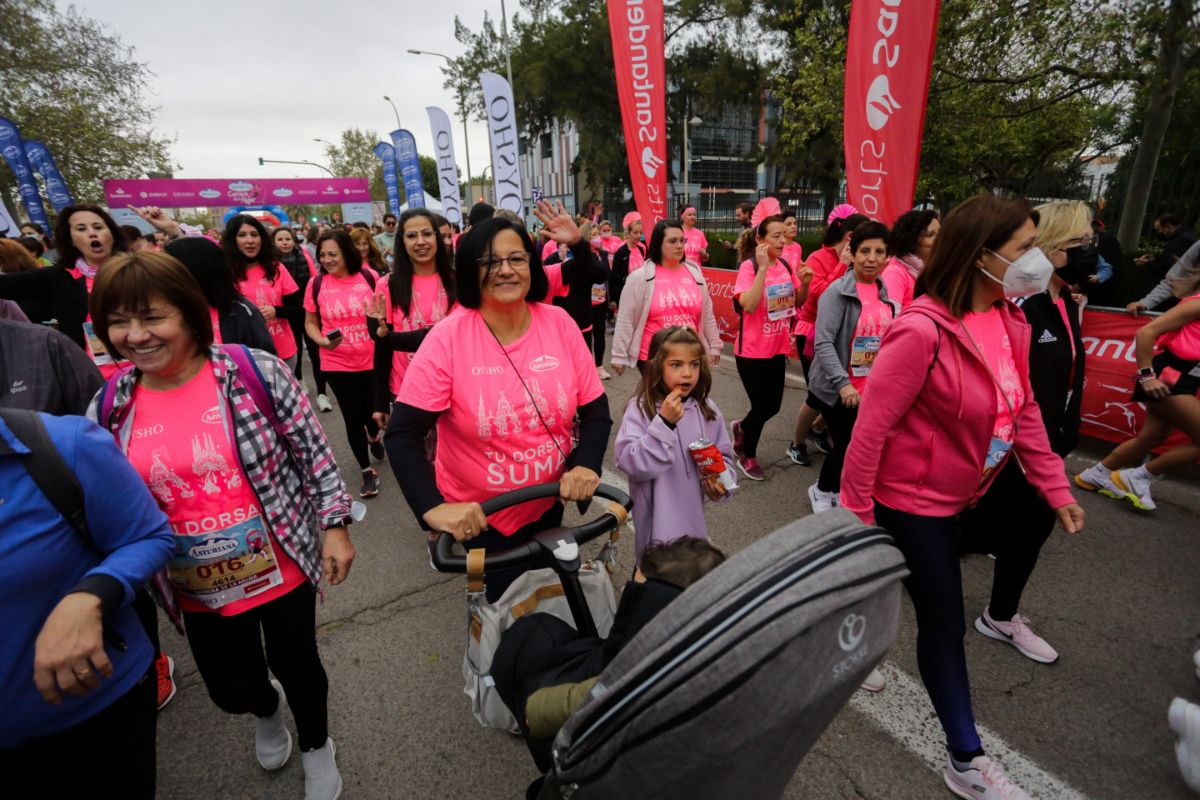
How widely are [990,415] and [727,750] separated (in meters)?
1.64

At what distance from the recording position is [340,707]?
259 cm

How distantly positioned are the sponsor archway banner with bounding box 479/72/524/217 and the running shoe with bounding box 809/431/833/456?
17.0 ft

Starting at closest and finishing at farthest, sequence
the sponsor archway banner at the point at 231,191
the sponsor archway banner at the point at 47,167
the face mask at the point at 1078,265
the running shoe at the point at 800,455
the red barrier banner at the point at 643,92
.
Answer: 1. the face mask at the point at 1078,265
2. the running shoe at the point at 800,455
3. the red barrier banner at the point at 643,92
4. the sponsor archway banner at the point at 47,167
5. the sponsor archway banner at the point at 231,191

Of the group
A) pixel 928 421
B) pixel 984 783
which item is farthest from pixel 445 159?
pixel 984 783

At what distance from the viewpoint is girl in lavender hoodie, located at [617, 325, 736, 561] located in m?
2.48

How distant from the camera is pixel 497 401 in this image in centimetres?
204

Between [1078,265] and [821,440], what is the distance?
2720 millimetres

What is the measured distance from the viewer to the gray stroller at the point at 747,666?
815 mm

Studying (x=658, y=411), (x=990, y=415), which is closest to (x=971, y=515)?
(x=990, y=415)

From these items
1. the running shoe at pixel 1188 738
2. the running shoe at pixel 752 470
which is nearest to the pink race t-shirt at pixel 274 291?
the running shoe at pixel 752 470

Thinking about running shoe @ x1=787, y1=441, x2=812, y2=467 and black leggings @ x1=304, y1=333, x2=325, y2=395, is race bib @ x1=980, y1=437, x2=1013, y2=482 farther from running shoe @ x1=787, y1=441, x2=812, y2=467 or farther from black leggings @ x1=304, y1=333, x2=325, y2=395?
black leggings @ x1=304, y1=333, x2=325, y2=395

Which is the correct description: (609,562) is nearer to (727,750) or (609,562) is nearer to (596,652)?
(596,652)

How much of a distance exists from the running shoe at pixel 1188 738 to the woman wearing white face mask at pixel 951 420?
0.57m

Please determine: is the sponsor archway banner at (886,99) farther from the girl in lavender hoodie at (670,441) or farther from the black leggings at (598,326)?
the girl in lavender hoodie at (670,441)
